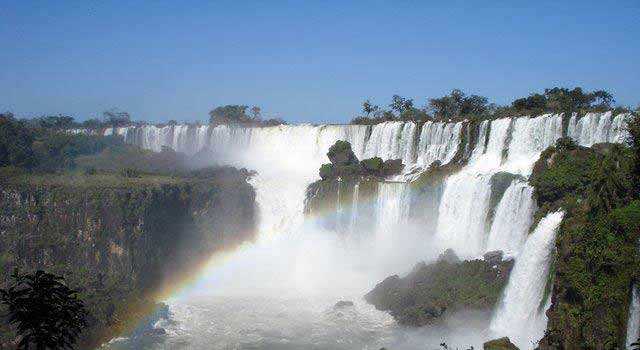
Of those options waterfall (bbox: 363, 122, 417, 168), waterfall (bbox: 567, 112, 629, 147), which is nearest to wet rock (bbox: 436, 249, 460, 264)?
waterfall (bbox: 567, 112, 629, 147)

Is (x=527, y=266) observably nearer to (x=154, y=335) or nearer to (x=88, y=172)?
(x=154, y=335)

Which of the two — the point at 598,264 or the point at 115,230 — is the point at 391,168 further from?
the point at 598,264

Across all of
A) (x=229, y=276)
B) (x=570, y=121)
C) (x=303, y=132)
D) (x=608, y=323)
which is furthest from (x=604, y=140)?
(x=303, y=132)

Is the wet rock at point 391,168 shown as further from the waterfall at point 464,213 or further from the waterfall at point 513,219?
the waterfall at point 513,219

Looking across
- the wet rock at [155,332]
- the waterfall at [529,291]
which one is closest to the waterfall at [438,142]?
the waterfall at [529,291]

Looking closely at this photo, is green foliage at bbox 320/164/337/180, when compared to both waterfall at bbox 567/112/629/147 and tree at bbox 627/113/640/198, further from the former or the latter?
tree at bbox 627/113/640/198

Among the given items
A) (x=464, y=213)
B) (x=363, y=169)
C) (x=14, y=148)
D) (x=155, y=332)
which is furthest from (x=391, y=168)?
(x=14, y=148)
